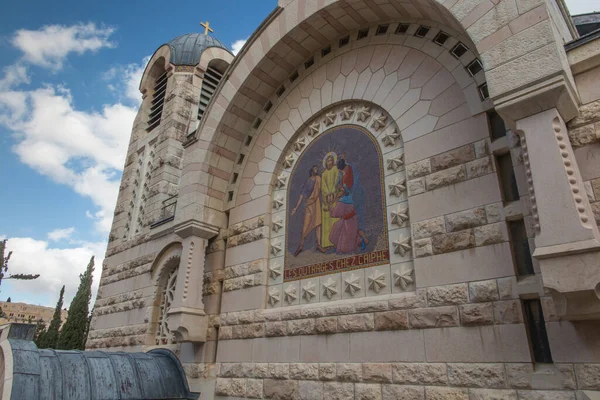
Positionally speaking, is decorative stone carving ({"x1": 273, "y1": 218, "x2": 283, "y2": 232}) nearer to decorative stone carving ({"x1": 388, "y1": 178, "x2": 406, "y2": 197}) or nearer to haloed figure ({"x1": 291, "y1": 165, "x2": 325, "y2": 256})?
haloed figure ({"x1": 291, "y1": 165, "x2": 325, "y2": 256})

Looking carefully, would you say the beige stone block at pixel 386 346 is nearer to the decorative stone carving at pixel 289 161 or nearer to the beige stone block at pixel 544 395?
the beige stone block at pixel 544 395

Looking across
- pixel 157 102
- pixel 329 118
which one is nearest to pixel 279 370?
pixel 329 118

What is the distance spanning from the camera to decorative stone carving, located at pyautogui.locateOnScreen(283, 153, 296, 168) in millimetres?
8591

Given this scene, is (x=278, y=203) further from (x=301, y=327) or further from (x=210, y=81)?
(x=210, y=81)

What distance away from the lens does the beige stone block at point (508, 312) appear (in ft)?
15.6

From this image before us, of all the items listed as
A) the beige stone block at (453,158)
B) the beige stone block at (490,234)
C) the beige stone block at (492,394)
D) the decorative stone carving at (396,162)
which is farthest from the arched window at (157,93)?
the beige stone block at (492,394)

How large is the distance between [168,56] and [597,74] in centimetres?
1397

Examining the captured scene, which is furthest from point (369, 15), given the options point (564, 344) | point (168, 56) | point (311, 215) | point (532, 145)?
point (168, 56)

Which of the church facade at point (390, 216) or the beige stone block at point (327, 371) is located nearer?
the church facade at point (390, 216)

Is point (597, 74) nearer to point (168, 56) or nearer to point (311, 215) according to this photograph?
point (311, 215)

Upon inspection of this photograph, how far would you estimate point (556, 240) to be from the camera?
406 centimetres

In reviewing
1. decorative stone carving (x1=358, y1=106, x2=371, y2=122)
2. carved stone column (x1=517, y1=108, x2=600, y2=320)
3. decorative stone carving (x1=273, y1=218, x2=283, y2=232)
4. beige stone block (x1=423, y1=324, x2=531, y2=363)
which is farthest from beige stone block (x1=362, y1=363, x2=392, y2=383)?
decorative stone carving (x1=358, y1=106, x2=371, y2=122)

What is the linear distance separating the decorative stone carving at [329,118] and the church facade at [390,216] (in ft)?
0.17

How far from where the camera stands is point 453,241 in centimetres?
563
